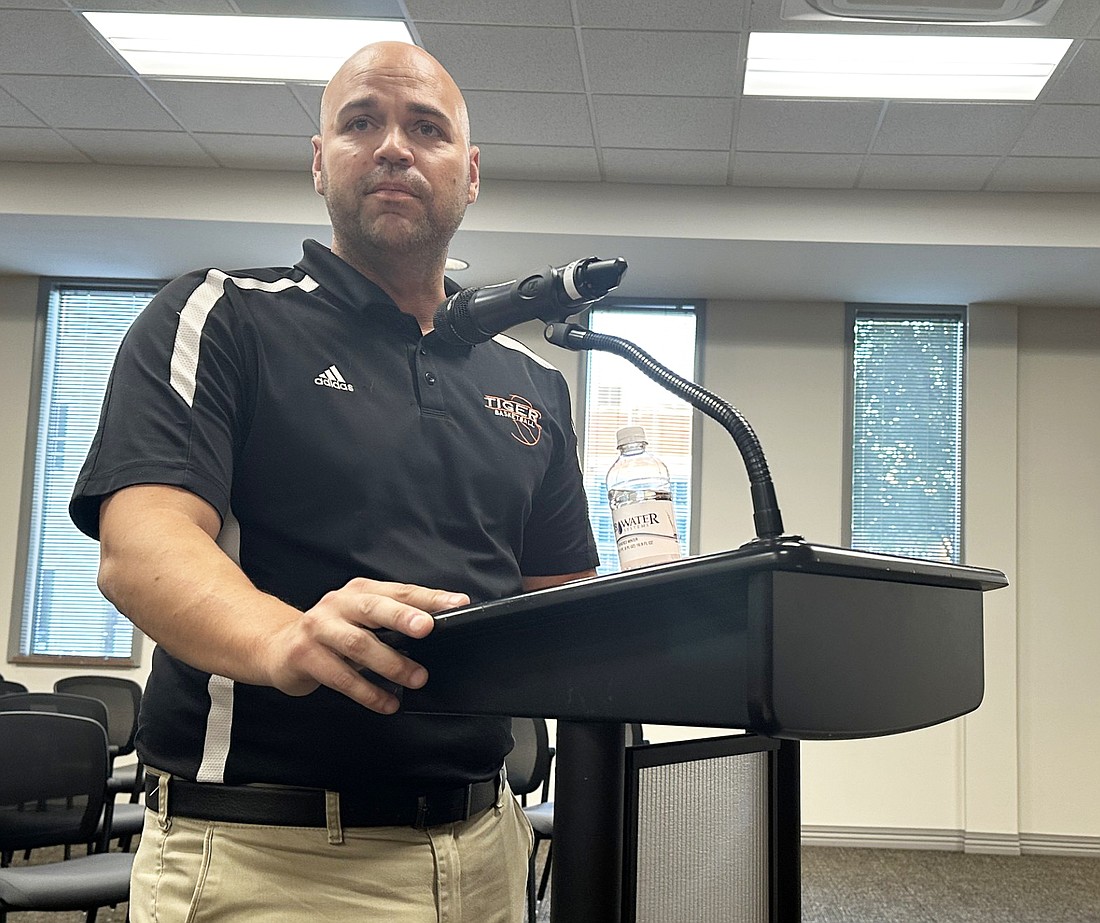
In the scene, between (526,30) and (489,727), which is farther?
(526,30)

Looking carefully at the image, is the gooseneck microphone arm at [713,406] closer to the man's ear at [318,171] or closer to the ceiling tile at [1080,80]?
the man's ear at [318,171]

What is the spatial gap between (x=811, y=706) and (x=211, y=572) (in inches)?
16.4

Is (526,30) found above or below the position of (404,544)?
above

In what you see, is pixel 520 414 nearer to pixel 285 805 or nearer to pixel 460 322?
pixel 460 322

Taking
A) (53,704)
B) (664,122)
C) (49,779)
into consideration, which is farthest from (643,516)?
(664,122)

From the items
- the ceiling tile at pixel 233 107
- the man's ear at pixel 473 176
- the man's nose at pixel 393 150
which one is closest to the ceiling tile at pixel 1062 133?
the ceiling tile at pixel 233 107

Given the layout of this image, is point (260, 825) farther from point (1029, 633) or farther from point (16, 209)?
point (1029, 633)

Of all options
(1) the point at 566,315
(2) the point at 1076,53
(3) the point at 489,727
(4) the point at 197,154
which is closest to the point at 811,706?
(1) the point at 566,315

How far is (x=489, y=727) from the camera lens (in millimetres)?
1104

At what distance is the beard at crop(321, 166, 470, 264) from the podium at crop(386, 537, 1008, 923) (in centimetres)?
58

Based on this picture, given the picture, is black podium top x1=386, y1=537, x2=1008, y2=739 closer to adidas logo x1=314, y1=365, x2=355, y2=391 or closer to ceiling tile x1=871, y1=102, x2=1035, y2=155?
adidas logo x1=314, y1=365, x2=355, y2=391

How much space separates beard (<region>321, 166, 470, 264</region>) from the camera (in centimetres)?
116

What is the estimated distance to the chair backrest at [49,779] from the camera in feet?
10.3

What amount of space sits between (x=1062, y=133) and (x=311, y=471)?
4.51m
